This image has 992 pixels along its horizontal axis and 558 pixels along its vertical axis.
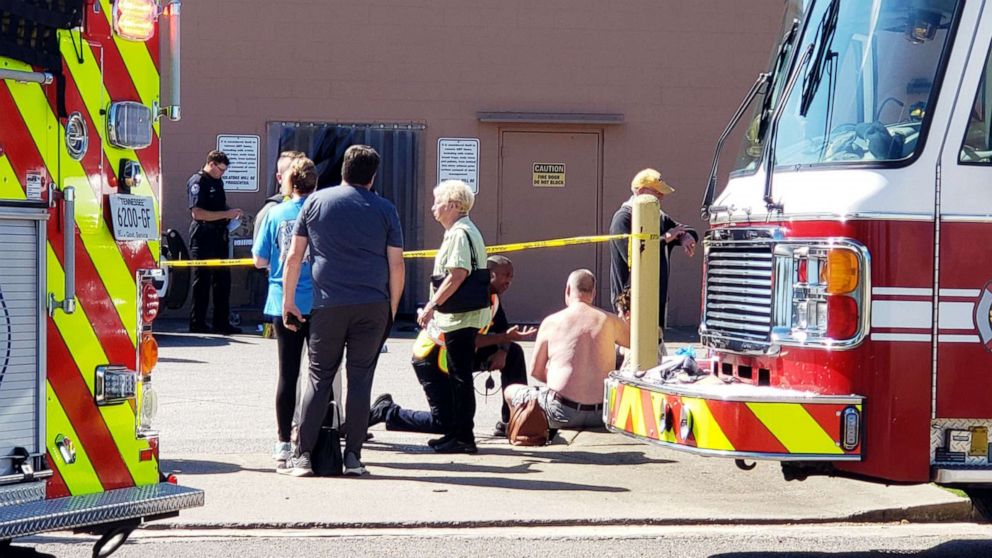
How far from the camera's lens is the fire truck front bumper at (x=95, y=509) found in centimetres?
450

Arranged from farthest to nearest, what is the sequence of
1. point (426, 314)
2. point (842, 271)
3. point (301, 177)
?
1. point (426, 314)
2. point (301, 177)
3. point (842, 271)

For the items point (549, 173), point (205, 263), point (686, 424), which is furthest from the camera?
point (549, 173)

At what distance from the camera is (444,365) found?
8.84 meters

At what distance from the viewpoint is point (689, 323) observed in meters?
17.2

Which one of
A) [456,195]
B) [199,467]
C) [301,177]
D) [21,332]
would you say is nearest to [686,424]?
[21,332]

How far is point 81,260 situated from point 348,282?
9.16 ft

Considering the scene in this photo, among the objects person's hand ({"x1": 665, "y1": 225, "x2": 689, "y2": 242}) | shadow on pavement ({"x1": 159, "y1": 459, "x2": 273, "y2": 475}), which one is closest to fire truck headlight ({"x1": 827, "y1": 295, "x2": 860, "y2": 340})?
shadow on pavement ({"x1": 159, "y1": 459, "x2": 273, "y2": 475})

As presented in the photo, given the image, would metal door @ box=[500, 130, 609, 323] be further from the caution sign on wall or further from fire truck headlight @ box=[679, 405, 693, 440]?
fire truck headlight @ box=[679, 405, 693, 440]

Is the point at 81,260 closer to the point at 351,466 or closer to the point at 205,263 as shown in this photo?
the point at 351,466

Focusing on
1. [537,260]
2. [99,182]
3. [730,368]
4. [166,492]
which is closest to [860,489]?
[730,368]

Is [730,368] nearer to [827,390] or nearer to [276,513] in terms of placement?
[827,390]

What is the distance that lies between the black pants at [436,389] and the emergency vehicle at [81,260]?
3.57 meters

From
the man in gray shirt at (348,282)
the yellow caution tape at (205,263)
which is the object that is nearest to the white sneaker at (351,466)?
the man in gray shirt at (348,282)

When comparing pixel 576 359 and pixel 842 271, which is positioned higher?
pixel 842 271
